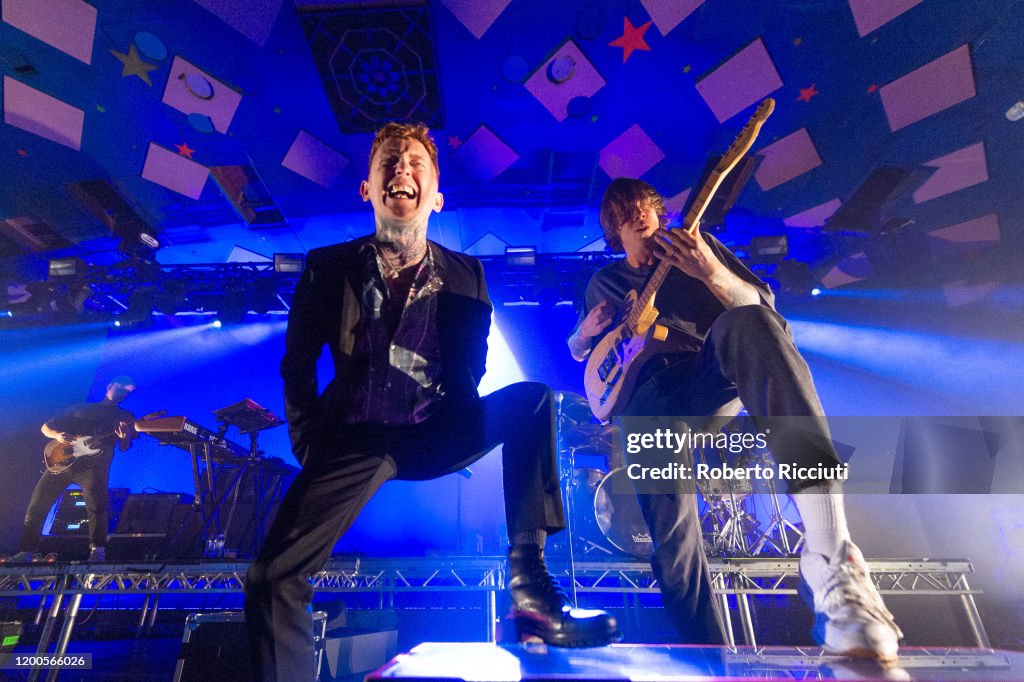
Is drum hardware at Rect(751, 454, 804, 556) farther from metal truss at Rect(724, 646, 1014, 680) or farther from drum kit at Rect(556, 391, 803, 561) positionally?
metal truss at Rect(724, 646, 1014, 680)

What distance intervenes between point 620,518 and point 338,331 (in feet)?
14.2

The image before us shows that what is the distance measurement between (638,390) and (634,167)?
4561 millimetres

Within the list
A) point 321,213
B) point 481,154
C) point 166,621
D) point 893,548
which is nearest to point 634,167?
point 481,154

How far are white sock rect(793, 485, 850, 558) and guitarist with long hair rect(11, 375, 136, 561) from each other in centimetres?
743

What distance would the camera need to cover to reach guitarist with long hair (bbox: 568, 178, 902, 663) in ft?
4.17

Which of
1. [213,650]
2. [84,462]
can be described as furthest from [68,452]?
[213,650]

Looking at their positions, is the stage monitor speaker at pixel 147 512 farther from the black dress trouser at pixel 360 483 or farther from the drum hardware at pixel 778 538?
the drum hardware at pixel 778 538

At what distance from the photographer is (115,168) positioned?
6.12m

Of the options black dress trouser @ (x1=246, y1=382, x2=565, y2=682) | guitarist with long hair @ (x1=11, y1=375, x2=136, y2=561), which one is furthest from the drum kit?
guitarist with long hair @ (x1=11, y1=375, x2=136, y2=561)

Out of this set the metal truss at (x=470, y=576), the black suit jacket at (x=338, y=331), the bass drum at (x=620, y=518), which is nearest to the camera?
the black suit jacket at (x=338, y=331)

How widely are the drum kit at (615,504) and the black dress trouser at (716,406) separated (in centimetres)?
263

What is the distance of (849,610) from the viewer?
121cm

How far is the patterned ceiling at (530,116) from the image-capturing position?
180 inches

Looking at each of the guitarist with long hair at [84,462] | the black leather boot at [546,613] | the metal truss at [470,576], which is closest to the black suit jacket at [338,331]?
the black leather boot at [546,613]
